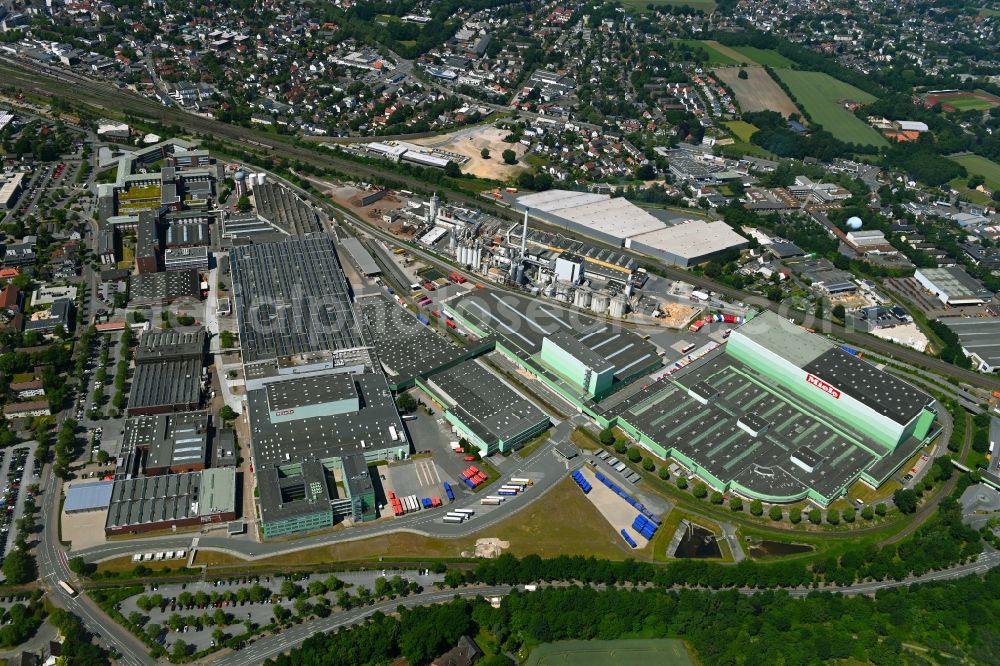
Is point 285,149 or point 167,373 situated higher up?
point 285,149

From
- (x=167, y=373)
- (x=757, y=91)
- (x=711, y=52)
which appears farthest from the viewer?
(x=711, y=52)

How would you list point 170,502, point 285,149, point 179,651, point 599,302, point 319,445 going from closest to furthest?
1. point 179,651
2. point 170,502
3. point 319,445
4. point 599,302
5. point 285,149

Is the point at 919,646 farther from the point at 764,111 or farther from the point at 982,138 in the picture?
the point at 982,138

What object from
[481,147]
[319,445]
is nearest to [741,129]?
[481,147]

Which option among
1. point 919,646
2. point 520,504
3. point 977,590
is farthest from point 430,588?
point 977,590

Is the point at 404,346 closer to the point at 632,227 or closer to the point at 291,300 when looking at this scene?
the point at 291,300

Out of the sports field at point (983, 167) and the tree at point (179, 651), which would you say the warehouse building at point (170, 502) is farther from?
the sports field at point (983, 167)
